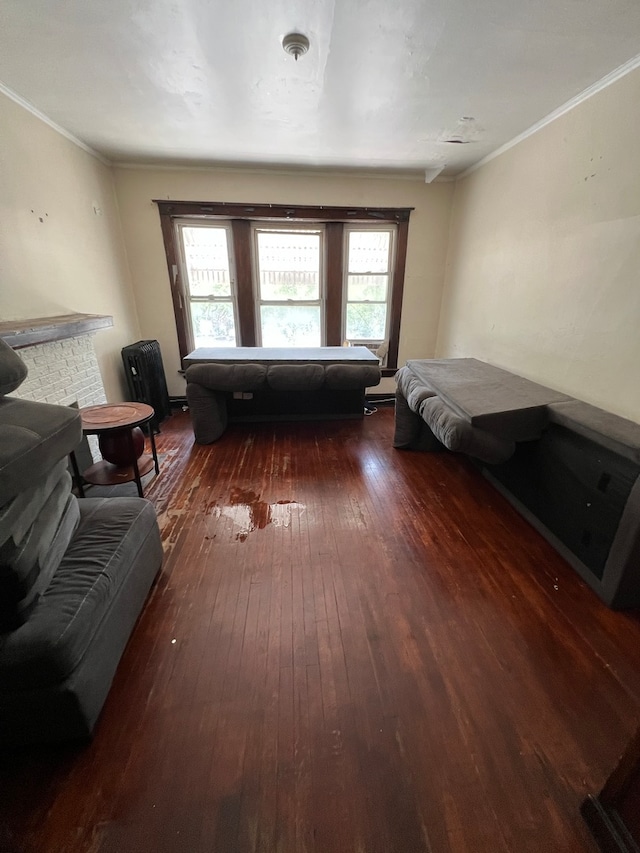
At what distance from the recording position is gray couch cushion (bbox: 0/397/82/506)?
38.1 inches

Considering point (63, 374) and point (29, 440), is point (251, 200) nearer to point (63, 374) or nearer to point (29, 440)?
point (63, 374)

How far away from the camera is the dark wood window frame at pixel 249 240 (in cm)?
361

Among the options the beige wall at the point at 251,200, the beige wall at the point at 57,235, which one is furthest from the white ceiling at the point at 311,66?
the beige wall at the point at 251,200

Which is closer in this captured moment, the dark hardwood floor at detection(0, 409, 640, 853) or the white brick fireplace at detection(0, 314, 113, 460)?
the dark hardwood floor at detection(0, 409, 640, 853)

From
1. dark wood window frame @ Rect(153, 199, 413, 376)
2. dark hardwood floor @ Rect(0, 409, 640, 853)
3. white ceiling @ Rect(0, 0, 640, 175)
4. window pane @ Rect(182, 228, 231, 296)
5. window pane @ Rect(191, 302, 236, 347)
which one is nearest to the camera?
dark hardwood floor @ Rect(0, 409, 640, 853)

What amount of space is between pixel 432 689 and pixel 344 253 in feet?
13.6

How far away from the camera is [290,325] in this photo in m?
4.23

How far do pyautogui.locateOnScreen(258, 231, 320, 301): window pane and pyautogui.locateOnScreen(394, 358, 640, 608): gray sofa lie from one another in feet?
7.28

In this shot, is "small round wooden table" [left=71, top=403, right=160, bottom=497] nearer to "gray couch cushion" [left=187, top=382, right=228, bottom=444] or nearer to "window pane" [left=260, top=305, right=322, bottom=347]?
"gray couch cushion" [left=187, top=382, right=228, bottom=444]

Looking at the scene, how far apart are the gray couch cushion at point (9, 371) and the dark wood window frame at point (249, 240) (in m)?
2.95

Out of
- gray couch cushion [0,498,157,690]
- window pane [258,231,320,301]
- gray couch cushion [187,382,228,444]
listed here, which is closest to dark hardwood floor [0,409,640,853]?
gray couch cushion [0,498,157,690]

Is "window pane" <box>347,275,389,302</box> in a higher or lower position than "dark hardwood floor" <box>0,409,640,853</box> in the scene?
higher

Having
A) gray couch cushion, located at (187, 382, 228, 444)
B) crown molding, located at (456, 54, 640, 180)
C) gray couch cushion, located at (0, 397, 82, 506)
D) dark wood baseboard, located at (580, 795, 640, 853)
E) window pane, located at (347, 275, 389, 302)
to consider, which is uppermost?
crown molding, located at (456, 54, 640, 180)

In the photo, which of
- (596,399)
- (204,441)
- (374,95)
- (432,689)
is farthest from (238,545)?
(374,95)
